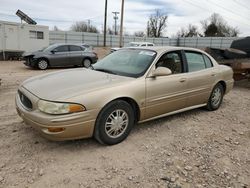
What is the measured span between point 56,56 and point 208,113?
9.82 metres

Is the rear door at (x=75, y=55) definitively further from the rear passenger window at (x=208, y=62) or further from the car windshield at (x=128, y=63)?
the rear passenger window at (x=208, y=62)

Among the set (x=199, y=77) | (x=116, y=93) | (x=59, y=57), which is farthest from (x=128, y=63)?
(x=59, y=57)

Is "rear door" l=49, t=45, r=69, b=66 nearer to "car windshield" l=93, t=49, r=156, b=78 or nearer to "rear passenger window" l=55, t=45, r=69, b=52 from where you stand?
"rear passenger window" l=55, t=45, r=69, b=52

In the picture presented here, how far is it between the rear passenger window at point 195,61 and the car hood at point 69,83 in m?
1.59

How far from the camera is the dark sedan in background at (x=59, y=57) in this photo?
41.5ft

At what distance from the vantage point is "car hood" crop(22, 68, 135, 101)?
3.22 metres

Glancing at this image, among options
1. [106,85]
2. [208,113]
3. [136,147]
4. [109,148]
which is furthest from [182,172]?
[208,113]

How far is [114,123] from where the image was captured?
355 cm

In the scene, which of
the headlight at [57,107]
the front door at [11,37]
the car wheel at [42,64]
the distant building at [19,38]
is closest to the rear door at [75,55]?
the car wheel at [42,64]

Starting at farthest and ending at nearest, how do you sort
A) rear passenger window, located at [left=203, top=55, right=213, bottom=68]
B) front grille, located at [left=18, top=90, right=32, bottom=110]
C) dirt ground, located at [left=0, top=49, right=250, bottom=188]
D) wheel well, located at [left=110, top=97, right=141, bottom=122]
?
rear passenger window, located at [left=203, top=55, right=213, bottom=68] → wheel well, located at [left=110, top=97, right=141, bottom=122] → front grille, located at [left=18, top=90, right=32, bottom=110] → dirt ground, located at [left=0, top=49, right=250, bottom=188]

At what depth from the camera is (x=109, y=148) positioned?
11.5 ft

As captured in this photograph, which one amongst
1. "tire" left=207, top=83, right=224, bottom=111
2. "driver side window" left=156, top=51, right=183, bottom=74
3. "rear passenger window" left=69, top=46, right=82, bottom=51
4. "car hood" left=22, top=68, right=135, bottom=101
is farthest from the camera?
"rear passenger window" left=69, top=46, right=82, bottom=51

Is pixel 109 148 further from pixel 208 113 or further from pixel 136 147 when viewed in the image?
pixel 208 113

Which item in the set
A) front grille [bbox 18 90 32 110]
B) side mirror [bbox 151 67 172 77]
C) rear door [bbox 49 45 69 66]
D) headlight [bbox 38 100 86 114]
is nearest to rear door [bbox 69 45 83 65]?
rear door [bbox 49 45 69 66]
